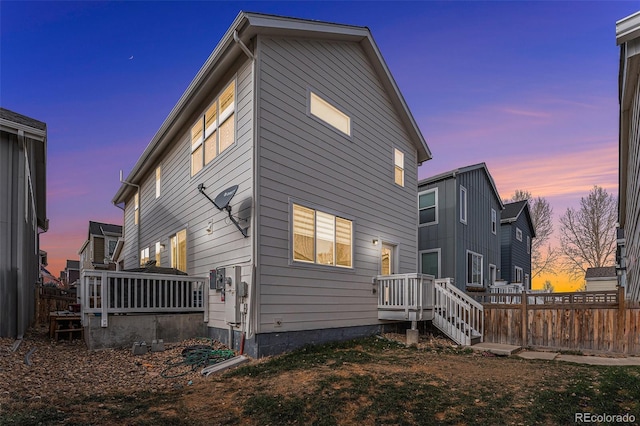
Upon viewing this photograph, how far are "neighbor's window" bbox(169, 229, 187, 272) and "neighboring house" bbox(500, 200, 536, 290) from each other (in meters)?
18.2

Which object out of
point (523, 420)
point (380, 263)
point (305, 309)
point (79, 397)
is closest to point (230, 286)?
point (305, 309)

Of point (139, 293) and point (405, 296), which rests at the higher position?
point (139, 293)

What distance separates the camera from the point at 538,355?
25.0ft

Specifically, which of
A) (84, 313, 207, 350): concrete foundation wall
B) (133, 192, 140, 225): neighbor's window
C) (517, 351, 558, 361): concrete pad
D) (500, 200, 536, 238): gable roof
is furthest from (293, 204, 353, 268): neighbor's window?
(500, 200, 536, 238): gable roof

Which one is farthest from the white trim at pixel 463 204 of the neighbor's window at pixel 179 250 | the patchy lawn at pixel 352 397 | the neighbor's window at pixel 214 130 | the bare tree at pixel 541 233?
the bare tree at pixel 541 233

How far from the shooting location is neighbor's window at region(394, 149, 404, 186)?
12.0m

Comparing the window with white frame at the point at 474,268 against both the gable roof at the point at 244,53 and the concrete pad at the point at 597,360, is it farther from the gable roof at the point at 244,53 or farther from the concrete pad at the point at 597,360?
the concrete pad at the point at 597,360

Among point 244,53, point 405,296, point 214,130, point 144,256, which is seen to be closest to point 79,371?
point 214,130

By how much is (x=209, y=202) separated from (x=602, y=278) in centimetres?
2905

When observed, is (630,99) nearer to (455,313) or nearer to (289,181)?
(455,313)

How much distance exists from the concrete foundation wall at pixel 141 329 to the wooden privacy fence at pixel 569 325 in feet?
24.0

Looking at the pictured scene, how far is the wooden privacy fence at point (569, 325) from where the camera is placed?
7.52 m

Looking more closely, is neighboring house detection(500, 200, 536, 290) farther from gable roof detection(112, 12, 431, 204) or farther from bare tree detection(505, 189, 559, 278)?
gable roof detection(112, 12, 431, 204)

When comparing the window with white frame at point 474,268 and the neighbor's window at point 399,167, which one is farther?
the window with white frame at point 474,268
